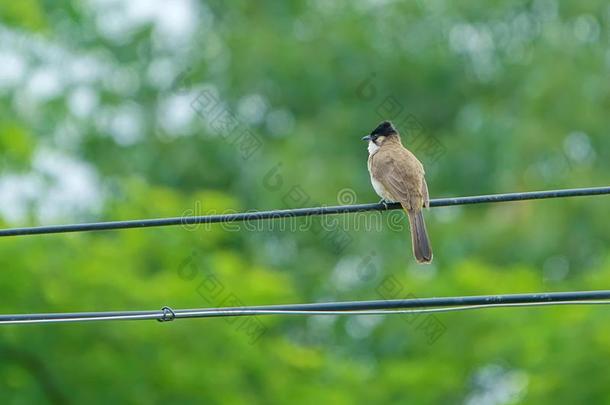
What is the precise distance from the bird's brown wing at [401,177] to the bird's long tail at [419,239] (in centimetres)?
9

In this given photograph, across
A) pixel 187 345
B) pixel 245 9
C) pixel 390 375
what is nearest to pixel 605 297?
pixel 187 345

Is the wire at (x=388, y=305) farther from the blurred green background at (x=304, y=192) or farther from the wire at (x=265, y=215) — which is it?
the blurred green background at (x=304, y=192)

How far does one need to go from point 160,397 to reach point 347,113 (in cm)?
1687

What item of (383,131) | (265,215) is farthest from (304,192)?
(265,215)

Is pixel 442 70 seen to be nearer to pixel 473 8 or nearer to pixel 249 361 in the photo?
pixel 473 8

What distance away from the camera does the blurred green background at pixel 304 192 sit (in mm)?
18062

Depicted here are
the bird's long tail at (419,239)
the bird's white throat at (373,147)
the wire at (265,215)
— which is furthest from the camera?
the bird's white throat at (373,147)

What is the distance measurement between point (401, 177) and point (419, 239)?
2.87ft

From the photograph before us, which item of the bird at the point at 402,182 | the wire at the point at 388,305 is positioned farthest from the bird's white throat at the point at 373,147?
the wire at the point at 388,305

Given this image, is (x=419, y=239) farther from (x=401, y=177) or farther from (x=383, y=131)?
(x=383, y=131)

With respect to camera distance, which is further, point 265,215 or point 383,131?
point 383,131

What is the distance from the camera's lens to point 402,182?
1252 centimetres

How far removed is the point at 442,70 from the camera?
116ft

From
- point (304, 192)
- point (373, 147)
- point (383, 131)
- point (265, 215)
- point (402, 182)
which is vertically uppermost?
point (304, 192)
